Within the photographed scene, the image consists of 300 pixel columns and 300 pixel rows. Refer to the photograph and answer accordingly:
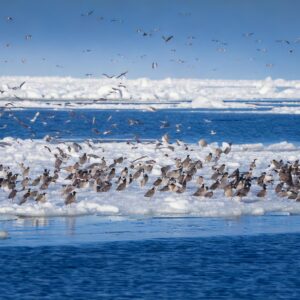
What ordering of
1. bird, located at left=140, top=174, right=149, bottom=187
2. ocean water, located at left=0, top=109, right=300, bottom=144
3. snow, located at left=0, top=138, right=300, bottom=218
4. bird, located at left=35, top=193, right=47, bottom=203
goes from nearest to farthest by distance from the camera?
snow, located at left=0, top=138, right=300, bottom=218 < bird, located at left=35, top=193, right=47, bottom=203 < bird, located at left=140, top=174, right=149, bottom=187 < ocean water, located at left=0, top=109, right=300, bottom=144

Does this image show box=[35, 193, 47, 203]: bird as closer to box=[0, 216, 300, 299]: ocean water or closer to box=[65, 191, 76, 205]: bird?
box=[65, 191, 76, 205]: bird

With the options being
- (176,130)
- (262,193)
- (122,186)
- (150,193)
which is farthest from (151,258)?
(176,130)

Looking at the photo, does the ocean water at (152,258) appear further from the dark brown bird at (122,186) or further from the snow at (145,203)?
the dark brown bird at (122,186)

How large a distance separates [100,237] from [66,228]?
0.88m

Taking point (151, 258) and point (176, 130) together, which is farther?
point (176, 130)

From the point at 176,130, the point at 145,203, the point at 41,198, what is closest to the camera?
the point at 41,198

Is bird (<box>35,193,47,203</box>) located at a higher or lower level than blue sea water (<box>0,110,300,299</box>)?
higher

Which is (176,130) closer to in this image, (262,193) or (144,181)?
(144,181)

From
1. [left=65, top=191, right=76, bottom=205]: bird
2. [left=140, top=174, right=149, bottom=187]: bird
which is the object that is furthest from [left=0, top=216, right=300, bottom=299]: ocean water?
[left=140, top=174, right=149, bottom=187]: bird

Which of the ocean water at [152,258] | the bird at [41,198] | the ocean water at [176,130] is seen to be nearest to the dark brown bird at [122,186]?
the bird at [41,198]

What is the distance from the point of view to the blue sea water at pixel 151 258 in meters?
12.2

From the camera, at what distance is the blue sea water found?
12156mm

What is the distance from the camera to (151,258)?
1405 centimetres

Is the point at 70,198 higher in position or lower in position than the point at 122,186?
lower
